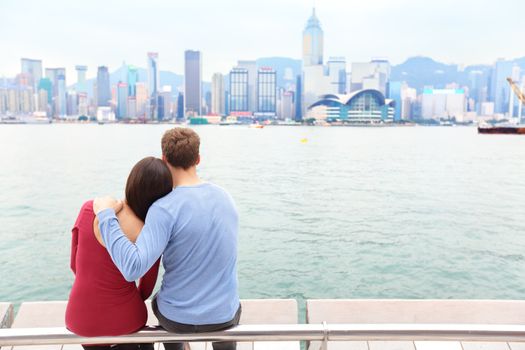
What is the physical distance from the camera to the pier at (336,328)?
1629 mm

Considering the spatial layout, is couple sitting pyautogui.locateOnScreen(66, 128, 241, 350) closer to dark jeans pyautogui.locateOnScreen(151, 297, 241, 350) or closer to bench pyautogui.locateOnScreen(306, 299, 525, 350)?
dark jeans pyautogui.locateOnScreen(151, 297, 241, 350)

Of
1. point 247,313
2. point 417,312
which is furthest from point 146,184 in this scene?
point 417,312

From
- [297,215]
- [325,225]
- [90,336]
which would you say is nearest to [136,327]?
[90,336]

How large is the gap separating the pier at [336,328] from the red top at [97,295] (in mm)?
77

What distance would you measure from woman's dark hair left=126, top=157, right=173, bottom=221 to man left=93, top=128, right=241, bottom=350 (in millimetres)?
40

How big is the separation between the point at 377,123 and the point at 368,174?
125 meters

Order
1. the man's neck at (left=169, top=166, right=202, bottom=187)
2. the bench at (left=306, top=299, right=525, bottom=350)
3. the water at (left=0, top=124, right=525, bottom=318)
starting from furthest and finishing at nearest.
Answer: the water at (left=0, top=124, right=525, bottom=318)
the bench at (left=306, top=299, right=525, bottom=350)
the man's neck at (left=169, top=166, right=202, bottom=187)

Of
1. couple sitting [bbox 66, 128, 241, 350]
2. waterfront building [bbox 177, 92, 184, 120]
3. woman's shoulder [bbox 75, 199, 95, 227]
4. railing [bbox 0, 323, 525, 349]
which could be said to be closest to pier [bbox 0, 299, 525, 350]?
railing [bbox 0, 323, 525, 349]

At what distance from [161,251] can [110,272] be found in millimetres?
201

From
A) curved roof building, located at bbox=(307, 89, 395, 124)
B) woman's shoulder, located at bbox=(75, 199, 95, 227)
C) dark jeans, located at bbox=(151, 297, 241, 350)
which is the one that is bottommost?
dark jeans, located at bbox=(151, 297, 241, 350)

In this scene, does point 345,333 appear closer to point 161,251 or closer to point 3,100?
point 161,251

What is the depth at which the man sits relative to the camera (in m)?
1.77

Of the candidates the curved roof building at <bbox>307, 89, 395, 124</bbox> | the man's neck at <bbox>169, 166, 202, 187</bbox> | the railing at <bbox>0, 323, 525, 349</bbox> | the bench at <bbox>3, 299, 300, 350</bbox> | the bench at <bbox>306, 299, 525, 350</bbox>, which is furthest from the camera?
the curved roof building at <bbox>307, 89, 395, 124</bbox>

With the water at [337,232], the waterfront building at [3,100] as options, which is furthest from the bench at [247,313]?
the waterfront building at [3,100]
